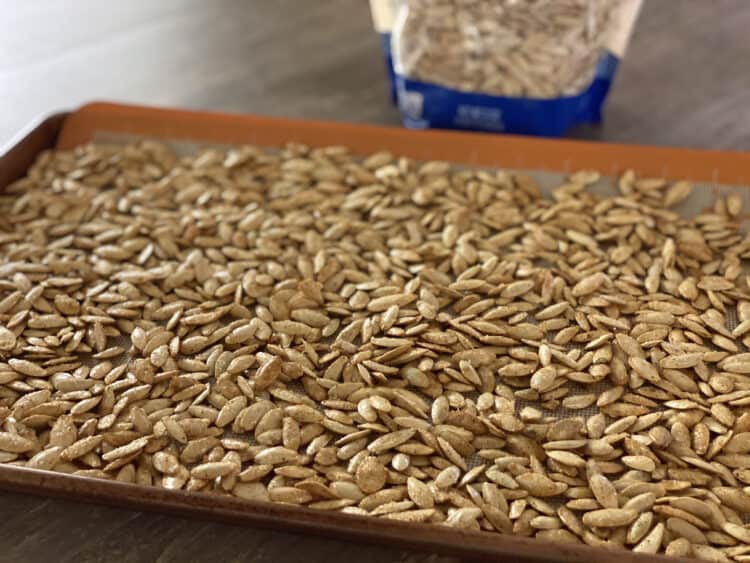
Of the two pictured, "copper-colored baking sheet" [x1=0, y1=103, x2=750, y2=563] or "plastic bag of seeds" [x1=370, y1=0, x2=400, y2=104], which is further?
"plastic bag of seeds" [x1=370, y1=0, x2=400, y2=104]

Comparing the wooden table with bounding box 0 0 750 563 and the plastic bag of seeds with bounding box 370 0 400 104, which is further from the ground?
the plastic bag of seeds with bounding box 370 0 400 104

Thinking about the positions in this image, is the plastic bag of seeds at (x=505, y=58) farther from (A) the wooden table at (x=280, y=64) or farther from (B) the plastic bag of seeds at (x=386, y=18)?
(A) the wooden table at (x=280, y=64)

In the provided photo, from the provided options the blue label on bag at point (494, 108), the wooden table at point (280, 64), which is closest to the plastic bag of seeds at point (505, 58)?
the blue label on bag at point (494, 108)

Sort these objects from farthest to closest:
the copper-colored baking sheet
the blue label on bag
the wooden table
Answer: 1. the wooden table
2. the blue label on bag
3. the copper-colored baking sheet

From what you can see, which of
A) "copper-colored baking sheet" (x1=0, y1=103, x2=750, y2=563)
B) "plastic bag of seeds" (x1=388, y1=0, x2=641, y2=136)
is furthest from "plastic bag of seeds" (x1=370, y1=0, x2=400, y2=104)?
"copper-colored baking sheet" (x1=0, y1=103, x2=750, y2=563)

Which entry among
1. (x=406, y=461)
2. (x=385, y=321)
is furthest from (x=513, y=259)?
(x=406, y=461)

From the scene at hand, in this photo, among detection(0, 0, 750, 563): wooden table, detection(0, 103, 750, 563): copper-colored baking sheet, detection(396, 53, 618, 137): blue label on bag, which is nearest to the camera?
detection(0, 103, 750, 563): copper-colored baking sheet

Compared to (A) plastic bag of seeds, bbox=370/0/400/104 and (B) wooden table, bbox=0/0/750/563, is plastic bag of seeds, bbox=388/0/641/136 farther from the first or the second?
(B) wooden table, bbox=0/0/750/563
